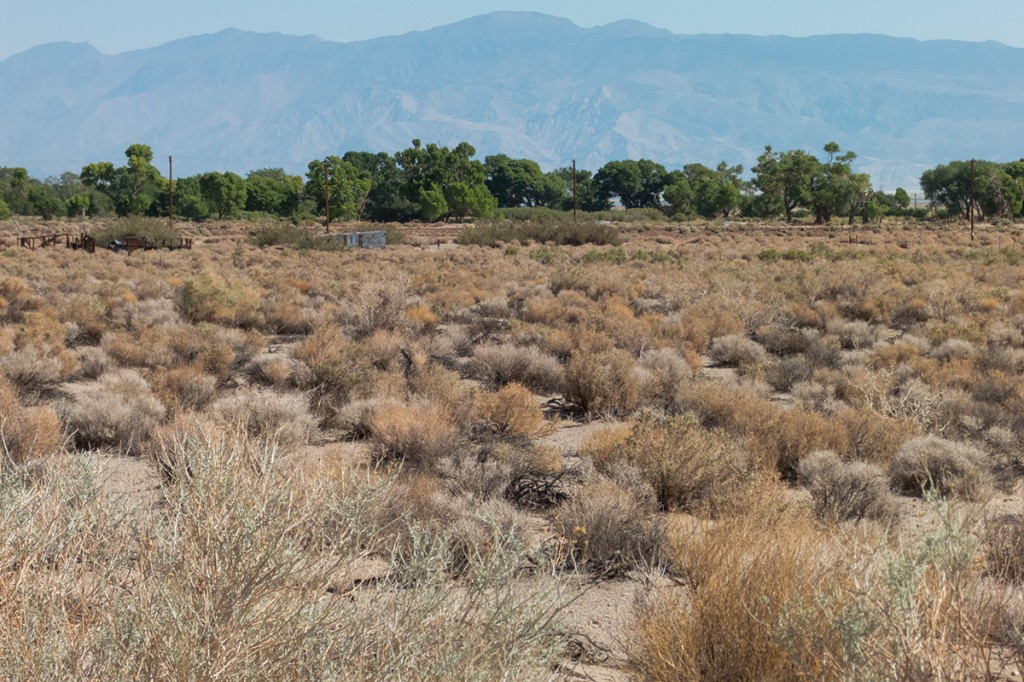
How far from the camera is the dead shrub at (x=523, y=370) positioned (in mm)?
12219

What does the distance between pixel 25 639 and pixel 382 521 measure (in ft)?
10.6

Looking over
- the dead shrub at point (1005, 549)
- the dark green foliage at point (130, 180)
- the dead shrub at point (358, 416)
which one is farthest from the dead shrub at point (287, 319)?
the dark green foliage at point (130, 180)

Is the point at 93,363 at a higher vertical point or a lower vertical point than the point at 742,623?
lower

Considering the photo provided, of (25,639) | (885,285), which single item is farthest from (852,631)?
(885,285)

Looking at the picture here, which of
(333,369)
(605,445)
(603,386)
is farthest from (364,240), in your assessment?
(605,445)

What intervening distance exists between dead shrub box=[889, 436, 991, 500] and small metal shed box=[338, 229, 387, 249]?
39926 mm

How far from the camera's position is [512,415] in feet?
31.3

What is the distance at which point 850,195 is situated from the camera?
267 feet

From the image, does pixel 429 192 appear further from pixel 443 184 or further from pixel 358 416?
pixel 358 416

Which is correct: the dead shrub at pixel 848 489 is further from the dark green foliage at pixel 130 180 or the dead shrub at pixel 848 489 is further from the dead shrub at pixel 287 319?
the dark green foliage at pixel 130 180

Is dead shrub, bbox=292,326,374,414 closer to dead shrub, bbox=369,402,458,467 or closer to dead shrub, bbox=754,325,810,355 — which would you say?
dead shrub, bbox=369,402,458,467

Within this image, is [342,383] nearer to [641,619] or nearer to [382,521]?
[382,521]

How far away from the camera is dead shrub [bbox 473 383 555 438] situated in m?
9.49

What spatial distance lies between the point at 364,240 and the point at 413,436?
43016 mm
